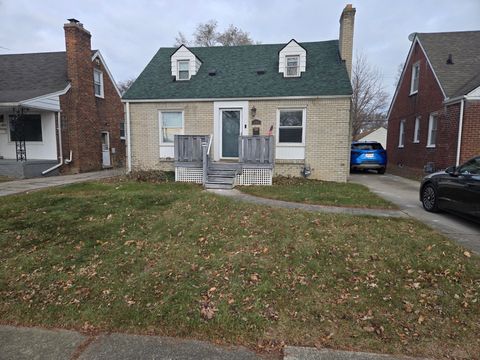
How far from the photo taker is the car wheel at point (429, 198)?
22.9 ft

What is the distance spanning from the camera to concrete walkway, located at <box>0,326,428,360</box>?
2566mm

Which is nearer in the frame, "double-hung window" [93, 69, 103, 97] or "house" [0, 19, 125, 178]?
"house" [0, 19, 125, 178]

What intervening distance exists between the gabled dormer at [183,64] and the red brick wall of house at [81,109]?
5.73 m

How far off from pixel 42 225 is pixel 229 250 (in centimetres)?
386

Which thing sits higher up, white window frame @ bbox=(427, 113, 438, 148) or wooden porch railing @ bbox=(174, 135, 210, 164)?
white window frame @ bbox=(427, 113, 438, 148)

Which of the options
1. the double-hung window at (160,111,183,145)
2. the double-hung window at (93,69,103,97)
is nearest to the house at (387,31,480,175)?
the double-hung window at (160,111,183,145)

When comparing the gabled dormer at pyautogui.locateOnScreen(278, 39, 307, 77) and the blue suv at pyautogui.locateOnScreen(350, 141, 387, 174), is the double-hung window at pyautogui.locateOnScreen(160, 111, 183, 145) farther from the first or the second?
the blue suv at pyautogui.locateOnScreen(350, 141, 387, 174)

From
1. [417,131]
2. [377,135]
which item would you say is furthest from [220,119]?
[377,135]

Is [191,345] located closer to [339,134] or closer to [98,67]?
[339,134]

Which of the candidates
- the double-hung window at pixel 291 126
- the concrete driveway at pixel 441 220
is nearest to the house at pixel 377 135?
the double-hung window at pixel 291 126

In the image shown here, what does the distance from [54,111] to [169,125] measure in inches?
247

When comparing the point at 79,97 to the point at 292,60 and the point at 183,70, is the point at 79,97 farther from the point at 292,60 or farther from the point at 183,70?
the point at 292,60

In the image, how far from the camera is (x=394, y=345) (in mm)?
2680

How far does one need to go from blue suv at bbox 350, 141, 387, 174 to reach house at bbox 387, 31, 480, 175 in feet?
5.10
